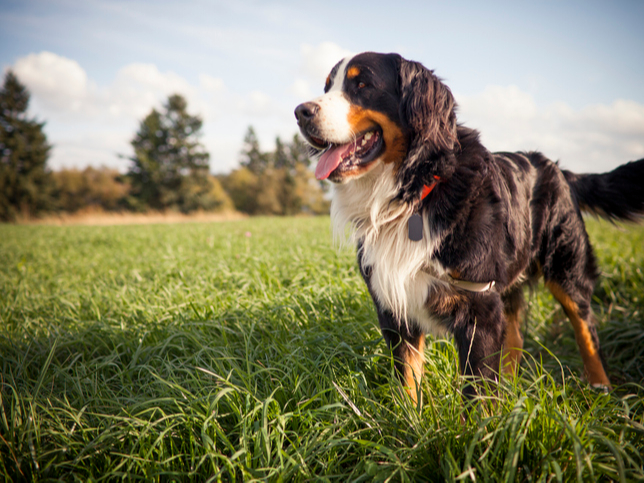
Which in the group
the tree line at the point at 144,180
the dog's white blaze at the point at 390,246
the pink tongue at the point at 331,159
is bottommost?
the dog's white blaze at the point at 390,246

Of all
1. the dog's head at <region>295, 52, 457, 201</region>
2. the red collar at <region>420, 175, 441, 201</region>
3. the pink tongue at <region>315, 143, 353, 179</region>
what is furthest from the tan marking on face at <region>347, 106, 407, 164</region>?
the red collar at <region>420, 175, 441, 201</region>

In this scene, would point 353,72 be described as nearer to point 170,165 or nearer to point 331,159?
point 331,159

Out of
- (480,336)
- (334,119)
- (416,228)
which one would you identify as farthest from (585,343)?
(334,119)

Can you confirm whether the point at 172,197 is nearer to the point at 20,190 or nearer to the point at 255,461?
the point at 20,190

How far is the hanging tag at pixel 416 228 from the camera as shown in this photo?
168 centimetres

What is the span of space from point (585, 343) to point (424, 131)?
6.14 ft

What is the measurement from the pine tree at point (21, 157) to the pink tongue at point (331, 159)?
107ft

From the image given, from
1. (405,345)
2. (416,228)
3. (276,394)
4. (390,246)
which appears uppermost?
(416,228)

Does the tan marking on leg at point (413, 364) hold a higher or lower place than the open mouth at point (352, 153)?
lower

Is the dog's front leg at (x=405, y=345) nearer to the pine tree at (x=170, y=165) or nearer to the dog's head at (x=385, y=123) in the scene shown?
the dog's head at (x=385, y=123)

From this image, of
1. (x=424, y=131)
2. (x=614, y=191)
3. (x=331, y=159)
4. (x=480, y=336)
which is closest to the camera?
(x=480, y=336)

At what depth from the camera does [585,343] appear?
2281 millimetres

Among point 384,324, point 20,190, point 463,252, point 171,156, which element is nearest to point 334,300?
point 384,324

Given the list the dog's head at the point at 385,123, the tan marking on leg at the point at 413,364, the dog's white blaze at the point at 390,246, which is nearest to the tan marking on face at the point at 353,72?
the dog's head at the point at 385,123
